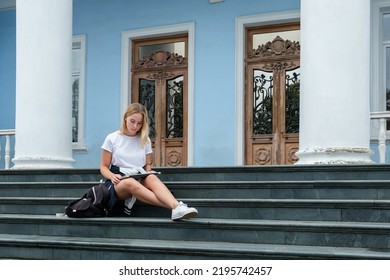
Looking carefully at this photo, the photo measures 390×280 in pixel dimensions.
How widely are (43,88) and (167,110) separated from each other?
313cm

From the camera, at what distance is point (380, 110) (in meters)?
9.02

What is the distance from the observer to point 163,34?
1052cm

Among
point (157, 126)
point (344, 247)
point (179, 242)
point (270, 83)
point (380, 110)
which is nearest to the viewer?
point (344, 247)

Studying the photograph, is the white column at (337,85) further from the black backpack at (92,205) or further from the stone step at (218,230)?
the black backpack at (92,205)

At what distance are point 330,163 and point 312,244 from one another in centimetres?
165

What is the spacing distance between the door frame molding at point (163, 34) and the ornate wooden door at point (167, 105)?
21 centimetres

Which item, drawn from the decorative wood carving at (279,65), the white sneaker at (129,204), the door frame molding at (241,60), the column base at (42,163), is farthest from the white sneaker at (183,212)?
the decorative wood carving at (279,65)

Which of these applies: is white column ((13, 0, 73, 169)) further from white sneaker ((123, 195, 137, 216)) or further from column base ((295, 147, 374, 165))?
column base ((295, 147, 374, 165))

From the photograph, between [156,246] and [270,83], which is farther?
[270,83]

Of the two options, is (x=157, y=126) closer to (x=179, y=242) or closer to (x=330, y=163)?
(x=330, y=163)

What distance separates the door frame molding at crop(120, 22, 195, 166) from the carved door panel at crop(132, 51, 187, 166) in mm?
214

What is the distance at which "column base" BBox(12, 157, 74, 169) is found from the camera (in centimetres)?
756

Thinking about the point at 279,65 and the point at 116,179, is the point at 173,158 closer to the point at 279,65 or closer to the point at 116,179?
the point at 279,65
